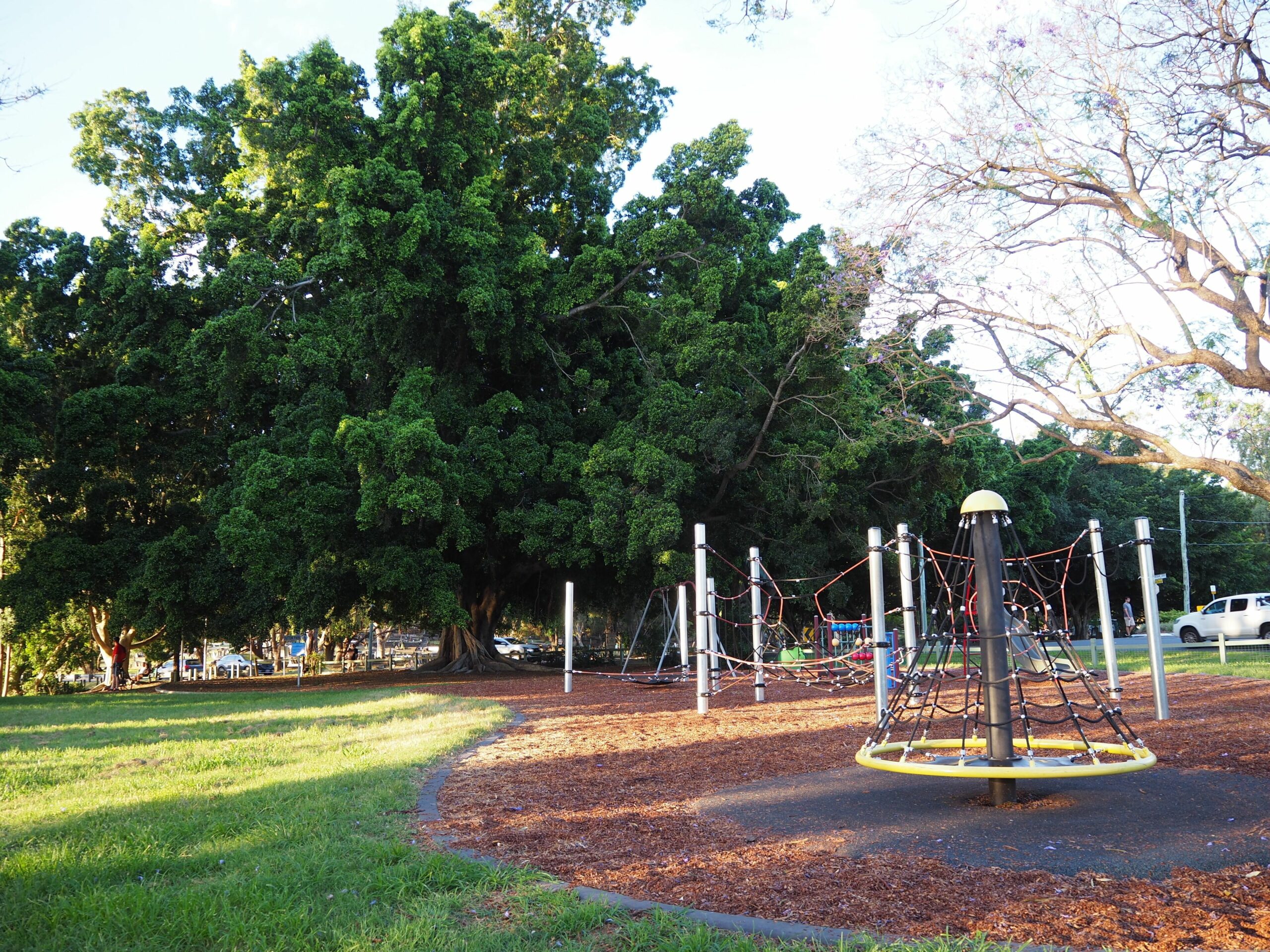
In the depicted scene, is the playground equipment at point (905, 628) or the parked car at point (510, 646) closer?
the playground equipment at point (905, 628)

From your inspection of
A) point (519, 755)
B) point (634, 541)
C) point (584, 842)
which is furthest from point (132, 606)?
point (584, 842)

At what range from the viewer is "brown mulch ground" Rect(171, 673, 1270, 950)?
3.73m

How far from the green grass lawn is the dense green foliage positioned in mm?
11265

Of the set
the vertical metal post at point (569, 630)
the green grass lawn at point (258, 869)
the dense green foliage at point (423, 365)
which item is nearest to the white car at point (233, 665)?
the dense green foliage at point (423, 365)

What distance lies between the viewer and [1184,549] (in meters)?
40.3

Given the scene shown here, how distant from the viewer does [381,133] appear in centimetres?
2203

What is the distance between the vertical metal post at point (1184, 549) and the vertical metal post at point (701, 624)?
32112 mm

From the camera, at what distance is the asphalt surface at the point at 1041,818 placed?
15.2 ft

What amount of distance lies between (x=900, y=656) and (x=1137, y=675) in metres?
4.13

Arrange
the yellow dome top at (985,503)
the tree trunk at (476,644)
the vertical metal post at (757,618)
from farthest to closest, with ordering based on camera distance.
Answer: the tree trunk at (476,644), the vertical metal post at (757,618), the yellow dome top at (985,503)

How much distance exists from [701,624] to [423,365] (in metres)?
13.1

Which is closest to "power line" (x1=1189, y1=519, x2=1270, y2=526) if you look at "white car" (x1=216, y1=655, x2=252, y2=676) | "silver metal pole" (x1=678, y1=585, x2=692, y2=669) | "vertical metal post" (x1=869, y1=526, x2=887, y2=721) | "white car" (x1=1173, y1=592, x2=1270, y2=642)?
"white car" (x1=1173, y1=592, x2=1270, y2=642)

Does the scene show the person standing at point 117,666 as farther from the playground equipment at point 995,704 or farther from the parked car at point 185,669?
the playground equipment at point 995,704

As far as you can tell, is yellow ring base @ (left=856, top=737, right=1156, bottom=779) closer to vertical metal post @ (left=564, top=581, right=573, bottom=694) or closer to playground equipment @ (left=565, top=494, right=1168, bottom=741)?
playground equipment @ (left=565, top=494, right=1168, bottom=741)
